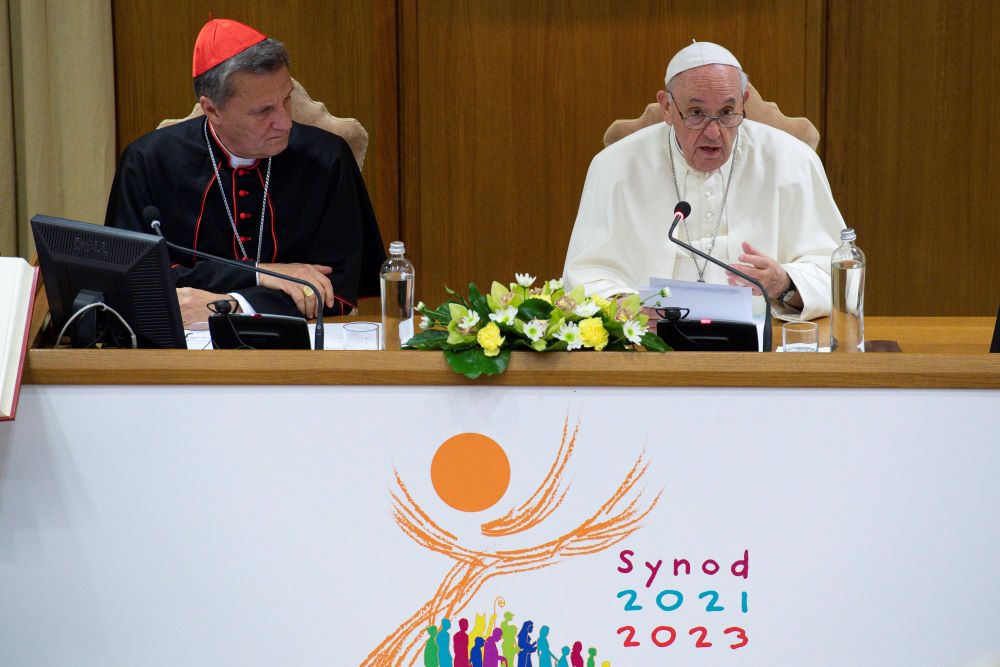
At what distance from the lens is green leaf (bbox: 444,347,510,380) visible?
1.96 m

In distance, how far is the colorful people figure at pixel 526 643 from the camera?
6.53ft

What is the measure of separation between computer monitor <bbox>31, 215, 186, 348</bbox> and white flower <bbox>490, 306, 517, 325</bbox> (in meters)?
0.63

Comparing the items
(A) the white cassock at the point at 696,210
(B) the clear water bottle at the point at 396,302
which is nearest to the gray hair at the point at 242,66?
(B) the clear water bottle at the point at 396,302

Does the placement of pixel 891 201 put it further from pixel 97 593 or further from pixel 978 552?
pixel 97 593

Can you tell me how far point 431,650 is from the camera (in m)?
1.99

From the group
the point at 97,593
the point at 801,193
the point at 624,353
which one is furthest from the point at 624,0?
the point at 97,593

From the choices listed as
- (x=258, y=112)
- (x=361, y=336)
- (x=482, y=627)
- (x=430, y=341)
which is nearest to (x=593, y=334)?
(x=430, y=341)

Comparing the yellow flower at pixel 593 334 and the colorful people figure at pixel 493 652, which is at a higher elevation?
the yellow flower at pixel 593 334

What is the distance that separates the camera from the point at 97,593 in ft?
6.59

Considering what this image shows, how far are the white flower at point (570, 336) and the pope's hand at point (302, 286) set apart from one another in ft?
4.05

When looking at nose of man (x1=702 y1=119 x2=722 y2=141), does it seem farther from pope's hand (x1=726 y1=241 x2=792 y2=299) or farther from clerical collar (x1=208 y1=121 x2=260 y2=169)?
clerical collar (x1=208 y1=121 x2=260 y2=169)

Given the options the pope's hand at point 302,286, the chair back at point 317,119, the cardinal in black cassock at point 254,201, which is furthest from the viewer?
the chair back at point 317,119

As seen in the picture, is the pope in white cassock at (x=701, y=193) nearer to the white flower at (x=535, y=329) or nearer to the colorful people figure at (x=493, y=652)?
the white flower at (x=535, y=329)

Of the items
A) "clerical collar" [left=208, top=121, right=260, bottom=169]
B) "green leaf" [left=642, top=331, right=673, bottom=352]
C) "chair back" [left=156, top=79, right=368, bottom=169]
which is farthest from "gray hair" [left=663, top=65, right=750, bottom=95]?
"green leaf" [left=642, top=331, right=673, bottom=352]
